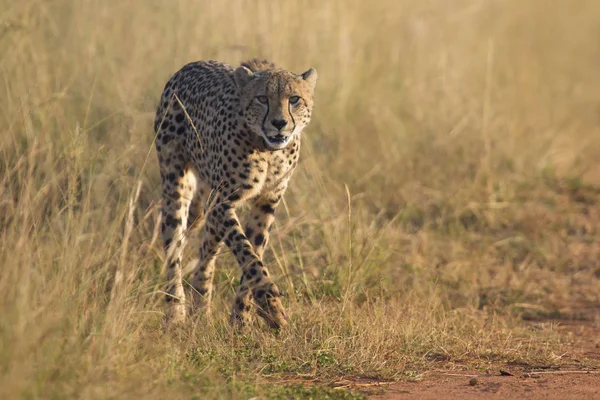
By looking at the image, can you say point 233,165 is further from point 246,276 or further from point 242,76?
point 246,276

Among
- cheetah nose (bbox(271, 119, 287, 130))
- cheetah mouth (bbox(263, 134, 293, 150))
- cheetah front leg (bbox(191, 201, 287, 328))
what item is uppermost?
cheetah nose (bbox(271, 119, 287, 130))

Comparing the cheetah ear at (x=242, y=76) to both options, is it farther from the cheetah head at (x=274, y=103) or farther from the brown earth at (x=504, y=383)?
the brown earth at (x=504, y=383)

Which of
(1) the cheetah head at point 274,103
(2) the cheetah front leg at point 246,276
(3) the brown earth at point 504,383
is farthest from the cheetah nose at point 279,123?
(3) the brown earth at point 504,383

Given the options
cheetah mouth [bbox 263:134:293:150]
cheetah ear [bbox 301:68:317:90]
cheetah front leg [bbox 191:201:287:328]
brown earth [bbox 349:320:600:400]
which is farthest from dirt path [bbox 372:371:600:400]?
cheetah ear [bbox 301:68:317:90]

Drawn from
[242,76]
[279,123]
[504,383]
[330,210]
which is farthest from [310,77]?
[504,383]

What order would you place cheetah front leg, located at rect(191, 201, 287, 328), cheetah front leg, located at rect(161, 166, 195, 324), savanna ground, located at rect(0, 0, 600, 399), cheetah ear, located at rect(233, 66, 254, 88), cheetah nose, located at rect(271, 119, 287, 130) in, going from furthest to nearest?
cheetah front leg, located at rect(161, 166, 195, 324) → cheetah ear, located at rect(233, 66, 254, 88) → cheetah nose, located at rect(271, 119, 287, 130) → cheetah front leg, located at rect(191, 201, 287, 328) → savanna ground, located at rect(0, 0, 600, 399)

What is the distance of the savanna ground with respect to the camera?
3658mm

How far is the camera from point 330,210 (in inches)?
232

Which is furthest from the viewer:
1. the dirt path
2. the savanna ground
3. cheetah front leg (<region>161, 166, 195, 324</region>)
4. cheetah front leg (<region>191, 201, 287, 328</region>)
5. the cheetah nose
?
cheetah front leg (<region>161, 166, 195, 324</region>)

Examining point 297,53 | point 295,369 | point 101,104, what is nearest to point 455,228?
point 297,53

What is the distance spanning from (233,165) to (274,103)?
1.29 ft

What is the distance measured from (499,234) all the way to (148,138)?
2.46 m

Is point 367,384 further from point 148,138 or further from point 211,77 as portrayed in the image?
point 148,138

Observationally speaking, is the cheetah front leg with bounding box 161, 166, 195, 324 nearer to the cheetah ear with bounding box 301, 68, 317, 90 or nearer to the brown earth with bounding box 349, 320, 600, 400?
the cheetah ear with bounding box 301, 68, 317, 90
